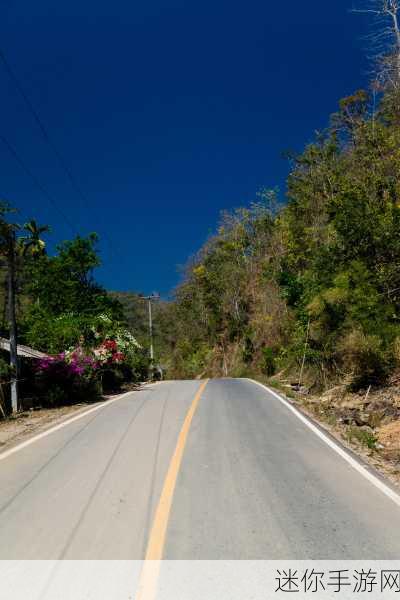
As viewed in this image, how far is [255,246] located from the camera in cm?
4900

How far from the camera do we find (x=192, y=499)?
219 inches

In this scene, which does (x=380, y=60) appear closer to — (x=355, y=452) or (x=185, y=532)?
(x=355, y=452)

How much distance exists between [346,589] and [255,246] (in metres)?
46.3

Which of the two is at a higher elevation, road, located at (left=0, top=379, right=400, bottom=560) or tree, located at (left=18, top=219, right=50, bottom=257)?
tree, located at (left=18, top=219, right=50, bottom=257)

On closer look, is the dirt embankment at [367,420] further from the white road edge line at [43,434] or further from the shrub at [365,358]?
the white road edge line at [43,434]

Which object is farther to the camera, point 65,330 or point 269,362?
point 269,362

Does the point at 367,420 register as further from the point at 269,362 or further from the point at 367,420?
the point at 269,362

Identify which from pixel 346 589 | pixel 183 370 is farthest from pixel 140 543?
pixel 183 370

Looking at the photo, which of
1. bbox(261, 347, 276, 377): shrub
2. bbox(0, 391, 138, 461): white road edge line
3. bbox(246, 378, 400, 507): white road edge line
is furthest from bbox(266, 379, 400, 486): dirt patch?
bbox(261, 347, 276, 377): shrub

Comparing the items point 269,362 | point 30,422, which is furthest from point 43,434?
point 269,362

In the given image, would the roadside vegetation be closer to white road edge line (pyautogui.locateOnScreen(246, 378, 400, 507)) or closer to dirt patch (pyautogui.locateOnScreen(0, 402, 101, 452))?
dirt patch (pyautogui.locateOnScreen(0, 402, 101, 452))

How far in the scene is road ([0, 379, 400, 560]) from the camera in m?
4.32

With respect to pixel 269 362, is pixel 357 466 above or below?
below

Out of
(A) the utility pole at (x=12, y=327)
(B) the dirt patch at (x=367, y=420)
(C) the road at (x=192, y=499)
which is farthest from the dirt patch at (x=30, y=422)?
(B) the dirt patch at (x=367, y=420)
